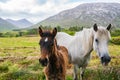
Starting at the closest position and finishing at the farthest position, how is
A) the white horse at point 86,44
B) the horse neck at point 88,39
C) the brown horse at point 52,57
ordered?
1. the brown horse at point 52,57
2. the white horse at point 86,44
3. the horse neck at point 88,39

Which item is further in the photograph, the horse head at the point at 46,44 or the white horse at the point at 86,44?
the white horse at the point at 86,44

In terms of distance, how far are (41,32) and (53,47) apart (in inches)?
25.6

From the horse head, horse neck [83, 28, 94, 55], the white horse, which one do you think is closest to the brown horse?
the horse head

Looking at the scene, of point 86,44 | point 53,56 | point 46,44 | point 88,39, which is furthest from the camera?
point 86,44

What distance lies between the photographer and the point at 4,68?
19.3 meters

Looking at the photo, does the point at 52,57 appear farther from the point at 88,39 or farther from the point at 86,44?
the point at 86,44

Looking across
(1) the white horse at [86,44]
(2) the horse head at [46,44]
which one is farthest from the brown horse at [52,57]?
(1) the white horse at [86,44]

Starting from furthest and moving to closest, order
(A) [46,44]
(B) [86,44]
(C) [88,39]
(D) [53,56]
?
(B) [86,44]
(C) [88,39]
(D) [53,56]
(A) [46,44]

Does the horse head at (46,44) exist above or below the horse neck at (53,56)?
above

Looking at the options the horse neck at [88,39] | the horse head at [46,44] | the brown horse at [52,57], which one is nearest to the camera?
the horse head at [46,44]

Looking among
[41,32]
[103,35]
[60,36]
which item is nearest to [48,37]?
[41,32]

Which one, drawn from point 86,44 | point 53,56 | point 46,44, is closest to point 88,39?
point 86,44

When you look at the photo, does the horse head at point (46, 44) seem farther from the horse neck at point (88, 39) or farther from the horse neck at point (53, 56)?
the horse neck at point (88, 39)

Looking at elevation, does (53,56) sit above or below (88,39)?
below
